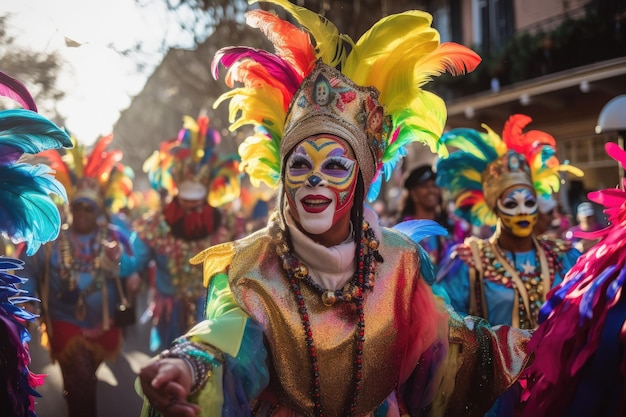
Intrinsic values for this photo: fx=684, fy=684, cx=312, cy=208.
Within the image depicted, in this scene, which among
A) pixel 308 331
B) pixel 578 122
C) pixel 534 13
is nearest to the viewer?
pixel 308 331

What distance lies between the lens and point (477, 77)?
13883 mm

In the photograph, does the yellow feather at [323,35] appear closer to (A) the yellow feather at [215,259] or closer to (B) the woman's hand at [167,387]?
(A) the yellow feather at [215,259]

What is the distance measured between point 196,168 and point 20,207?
14.5 ft

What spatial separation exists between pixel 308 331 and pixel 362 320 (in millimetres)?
225

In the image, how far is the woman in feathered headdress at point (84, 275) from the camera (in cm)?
579

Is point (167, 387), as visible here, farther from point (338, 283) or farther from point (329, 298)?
point (338, 283)

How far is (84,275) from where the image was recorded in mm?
6332

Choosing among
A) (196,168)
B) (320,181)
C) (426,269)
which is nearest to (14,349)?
(320,181)

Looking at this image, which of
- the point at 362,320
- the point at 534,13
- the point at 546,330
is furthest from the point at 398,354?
the point at 534,13

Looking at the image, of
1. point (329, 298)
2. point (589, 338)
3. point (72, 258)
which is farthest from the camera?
point (72, 258)

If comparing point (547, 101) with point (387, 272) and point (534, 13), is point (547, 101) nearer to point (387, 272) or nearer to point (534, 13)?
point (534, 13)

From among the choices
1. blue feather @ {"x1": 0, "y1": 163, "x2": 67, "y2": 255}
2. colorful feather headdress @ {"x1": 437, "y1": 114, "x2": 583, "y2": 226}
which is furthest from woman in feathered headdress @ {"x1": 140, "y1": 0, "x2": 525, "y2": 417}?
colorful feather headdress @ {"x1": 437, "y1": 114, "x2": 583, "y2": 226}

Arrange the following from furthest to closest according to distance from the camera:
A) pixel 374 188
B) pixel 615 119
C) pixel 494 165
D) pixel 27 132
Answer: pixel 494 165, pixel 615 119, pixel 374 188, pixel 27 132

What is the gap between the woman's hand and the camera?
2086 mm
